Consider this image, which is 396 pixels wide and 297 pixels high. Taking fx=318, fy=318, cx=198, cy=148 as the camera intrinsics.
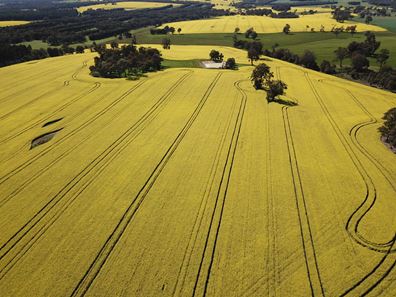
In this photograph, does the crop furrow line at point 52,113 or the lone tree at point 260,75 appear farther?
the lone tree at point 260,75

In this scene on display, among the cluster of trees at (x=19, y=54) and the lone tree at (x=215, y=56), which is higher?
the lone tree at (x=215, y=56)

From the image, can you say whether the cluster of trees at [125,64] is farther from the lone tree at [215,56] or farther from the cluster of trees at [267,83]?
the cluster of trees at [267,83]

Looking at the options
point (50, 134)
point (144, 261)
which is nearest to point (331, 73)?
point (50, 134)

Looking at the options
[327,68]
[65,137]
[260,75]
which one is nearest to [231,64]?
[260,75]

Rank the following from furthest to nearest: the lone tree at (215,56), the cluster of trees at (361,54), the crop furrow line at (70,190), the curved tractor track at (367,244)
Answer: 1. the lone tree at (215,56)
2. the cluster of trees at (361,54)
3. the crop furrow line at (70,190)
4. the curved tractor track at (367,244)

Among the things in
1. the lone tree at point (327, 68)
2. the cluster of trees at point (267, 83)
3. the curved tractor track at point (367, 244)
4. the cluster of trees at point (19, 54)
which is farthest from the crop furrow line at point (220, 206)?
the cluster of trees at point (19, 54)

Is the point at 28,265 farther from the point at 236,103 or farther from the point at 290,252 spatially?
the point at 236,103
